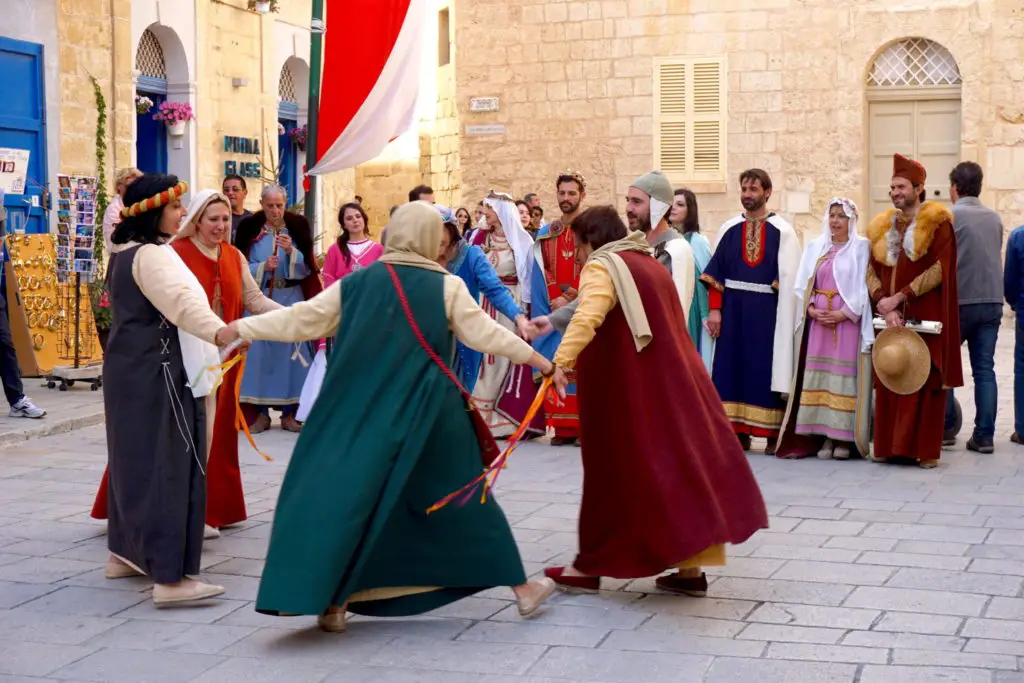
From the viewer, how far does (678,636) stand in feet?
17.7

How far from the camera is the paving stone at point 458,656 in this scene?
16.4 feet

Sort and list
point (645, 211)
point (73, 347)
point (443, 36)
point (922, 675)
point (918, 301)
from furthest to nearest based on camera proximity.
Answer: point (443, 36)
point (73, 347)
point (918, 301)
point (645, 211)
point (922, 675)

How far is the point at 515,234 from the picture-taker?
35.4 feet

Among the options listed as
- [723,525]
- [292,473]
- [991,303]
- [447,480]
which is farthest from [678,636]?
[991,303]

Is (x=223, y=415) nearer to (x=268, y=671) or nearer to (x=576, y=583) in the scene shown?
(x=576, y=583)

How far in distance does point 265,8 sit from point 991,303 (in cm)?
1135

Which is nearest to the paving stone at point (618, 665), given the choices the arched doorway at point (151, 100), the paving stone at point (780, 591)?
the paving stone at point (780, 591)

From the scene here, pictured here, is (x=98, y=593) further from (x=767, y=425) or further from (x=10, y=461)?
(x=767, y=425)

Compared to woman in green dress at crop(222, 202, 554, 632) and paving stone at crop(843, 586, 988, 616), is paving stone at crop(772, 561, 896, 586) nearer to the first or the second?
paving stone at crop(843, 586, 988, 616)

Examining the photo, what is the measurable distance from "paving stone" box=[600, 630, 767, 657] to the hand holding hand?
486 centimetres

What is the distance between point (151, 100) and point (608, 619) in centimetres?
1288

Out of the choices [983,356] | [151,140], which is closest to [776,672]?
[983,356]

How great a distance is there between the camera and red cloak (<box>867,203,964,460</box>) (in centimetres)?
938

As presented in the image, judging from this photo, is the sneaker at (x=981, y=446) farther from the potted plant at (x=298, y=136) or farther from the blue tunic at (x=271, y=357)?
the potted plant at (x=298, y=136)
